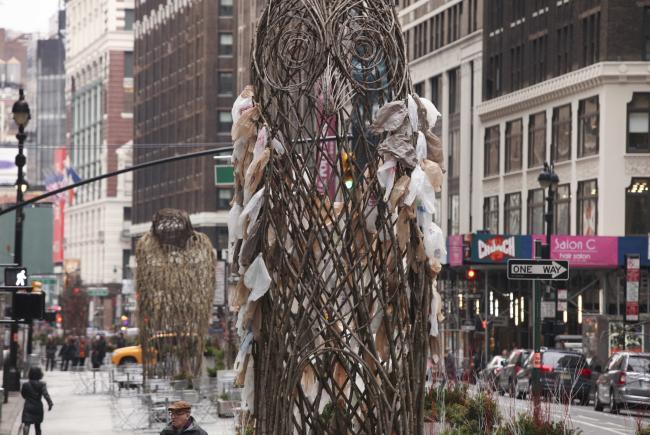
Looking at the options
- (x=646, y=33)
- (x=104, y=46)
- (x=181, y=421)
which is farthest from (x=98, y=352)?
(x=104, y=46)

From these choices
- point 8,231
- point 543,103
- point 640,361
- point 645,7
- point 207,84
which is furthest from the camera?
point 207,84

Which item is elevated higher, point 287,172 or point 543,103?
point 543,103

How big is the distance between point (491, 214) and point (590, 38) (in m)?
15.7

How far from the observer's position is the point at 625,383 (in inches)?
1634

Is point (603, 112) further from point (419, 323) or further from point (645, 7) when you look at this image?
point (419, 323)

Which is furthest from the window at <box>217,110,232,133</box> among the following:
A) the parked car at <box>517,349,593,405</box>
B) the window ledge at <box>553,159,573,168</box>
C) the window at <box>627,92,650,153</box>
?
the parked car at <box>517,349,593,405</box>

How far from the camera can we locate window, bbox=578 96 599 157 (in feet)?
254

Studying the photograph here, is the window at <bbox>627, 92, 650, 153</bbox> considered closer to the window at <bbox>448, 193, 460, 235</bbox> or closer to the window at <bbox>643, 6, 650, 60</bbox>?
the window at <bbox>643, 6, 650, 60</bbox>

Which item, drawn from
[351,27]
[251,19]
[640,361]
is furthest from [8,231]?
[251,19]

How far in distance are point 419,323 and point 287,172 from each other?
5.32ft

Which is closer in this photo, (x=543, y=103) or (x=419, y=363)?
(x=419, y=363)

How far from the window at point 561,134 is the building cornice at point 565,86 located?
2.26 ft

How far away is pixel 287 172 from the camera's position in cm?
1477

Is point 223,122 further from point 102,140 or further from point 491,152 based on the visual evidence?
point 102,140
